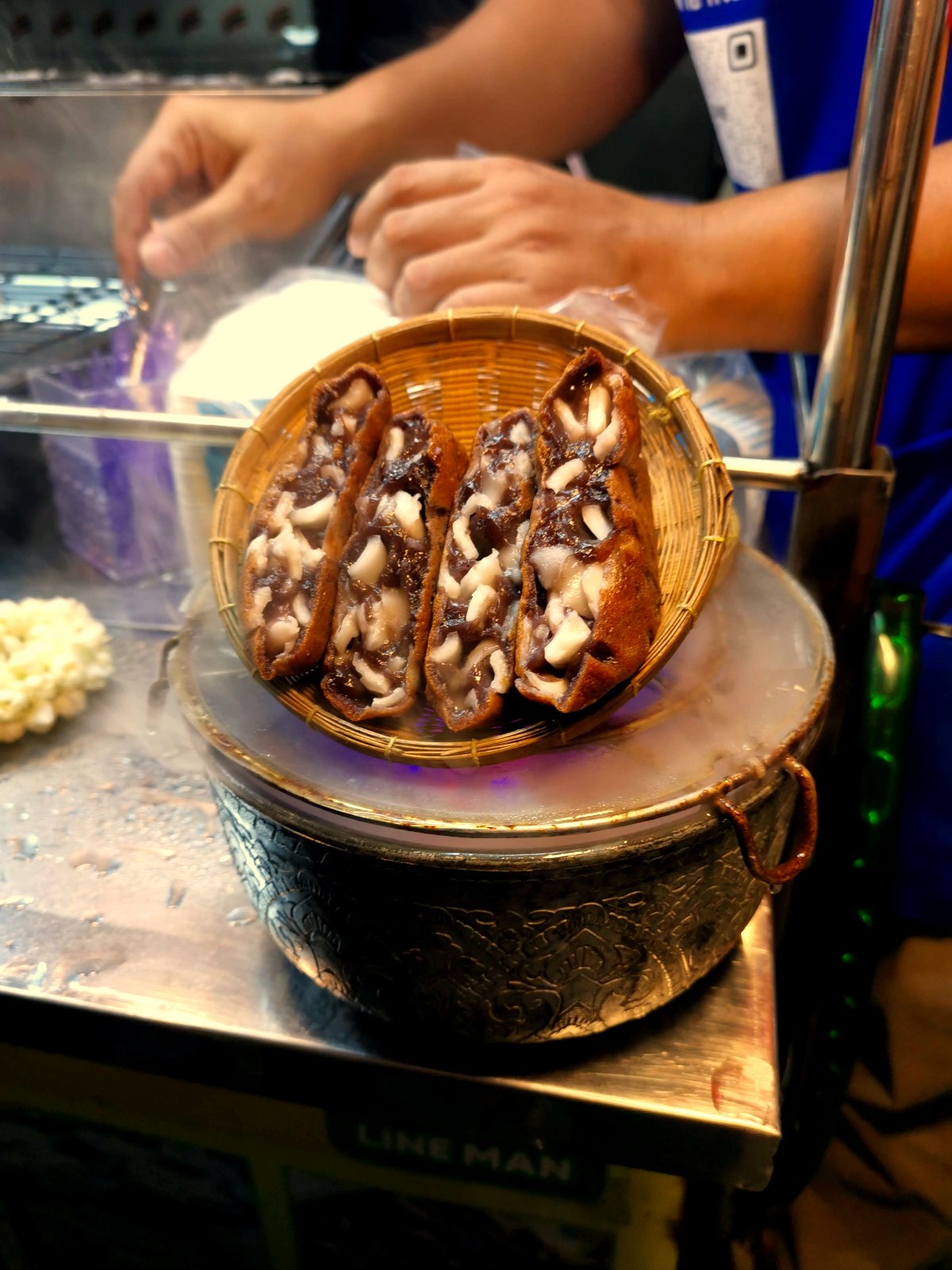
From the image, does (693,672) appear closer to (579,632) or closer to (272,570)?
(579,632)

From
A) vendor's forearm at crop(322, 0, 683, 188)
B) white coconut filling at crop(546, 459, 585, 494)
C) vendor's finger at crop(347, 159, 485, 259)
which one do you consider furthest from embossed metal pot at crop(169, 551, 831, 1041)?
vendor's forearm at crop(322, 0, 683, 188)

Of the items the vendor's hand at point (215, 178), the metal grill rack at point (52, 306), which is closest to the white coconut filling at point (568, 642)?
the metal grill rack at point (52, 306)

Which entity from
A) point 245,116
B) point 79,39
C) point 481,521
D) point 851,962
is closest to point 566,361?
point 481,521

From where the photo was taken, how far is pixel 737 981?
91 centimetres

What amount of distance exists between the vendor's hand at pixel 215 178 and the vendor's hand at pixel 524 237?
55 centimetres

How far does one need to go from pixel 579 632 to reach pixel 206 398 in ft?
2.51

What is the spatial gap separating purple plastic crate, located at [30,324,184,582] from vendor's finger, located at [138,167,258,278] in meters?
0.14

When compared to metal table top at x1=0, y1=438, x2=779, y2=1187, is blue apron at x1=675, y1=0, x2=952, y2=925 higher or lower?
higher

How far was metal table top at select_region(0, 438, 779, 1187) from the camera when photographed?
2.60ft

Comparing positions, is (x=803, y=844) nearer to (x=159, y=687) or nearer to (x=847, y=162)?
(x=159, y=687)

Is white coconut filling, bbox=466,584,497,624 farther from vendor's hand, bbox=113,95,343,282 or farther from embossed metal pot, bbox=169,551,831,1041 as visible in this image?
vendor's hand, bbox=113,95,343,282

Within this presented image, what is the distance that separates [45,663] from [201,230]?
2.77ft

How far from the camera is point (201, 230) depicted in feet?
5.08

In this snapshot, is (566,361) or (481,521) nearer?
(481,521)
